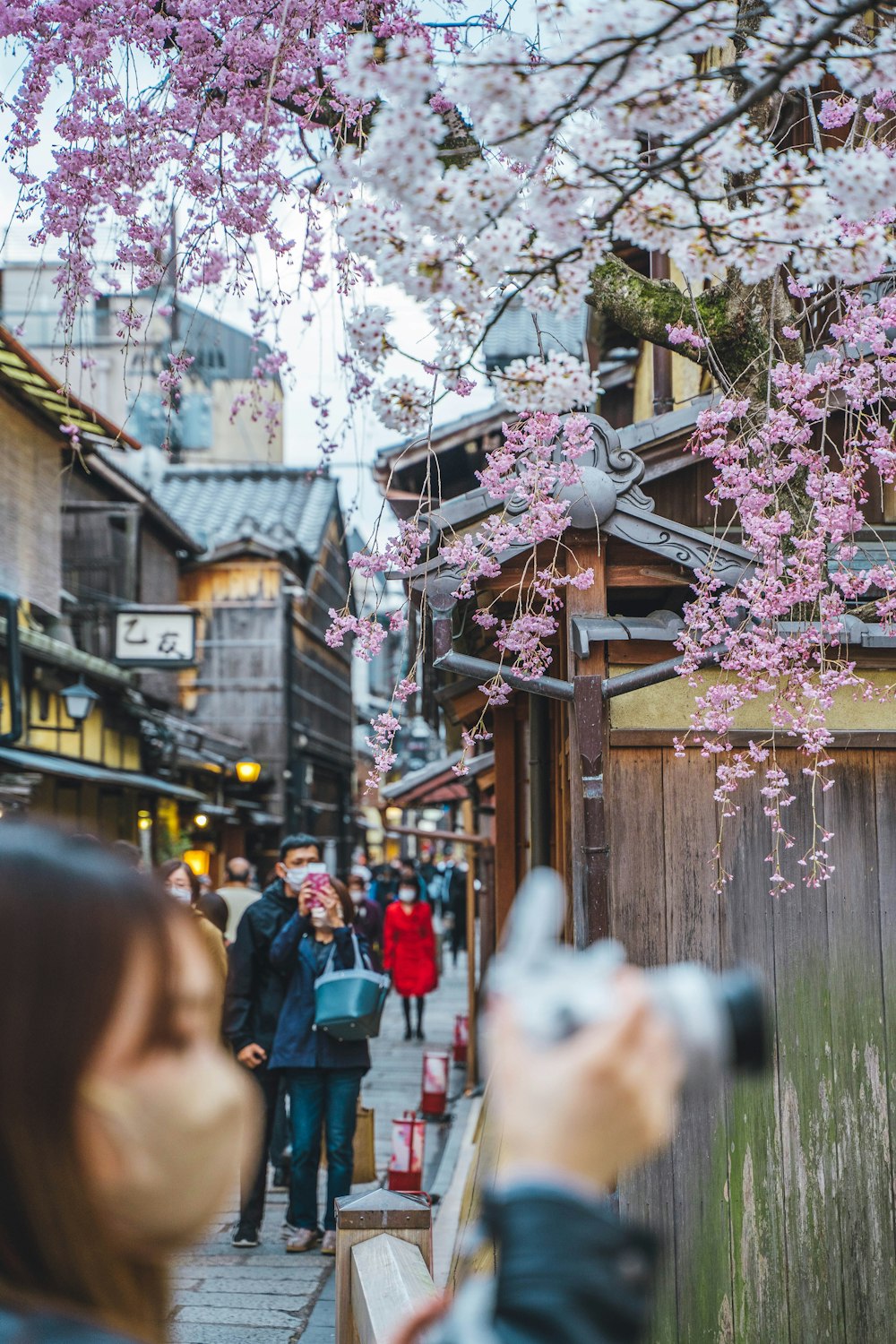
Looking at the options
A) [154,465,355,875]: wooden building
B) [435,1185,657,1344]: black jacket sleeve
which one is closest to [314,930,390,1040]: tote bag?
[435,1185,657,1344]: black jacket sleeve

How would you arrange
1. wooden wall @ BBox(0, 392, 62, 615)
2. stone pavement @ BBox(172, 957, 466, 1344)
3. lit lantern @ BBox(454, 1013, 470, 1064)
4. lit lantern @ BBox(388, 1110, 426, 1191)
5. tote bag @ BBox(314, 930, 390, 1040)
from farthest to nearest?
wooden wall @ BBox(0, 392, 62, 615), lit lantern @ BBox(454, 1013, 470, 1064), lit lantern @ BBox(388, 1110, 426, 1191), tote bag @ BBox(314, 930, 390, 1040), stone pavement @ BBox(172, 957, 466, 1344)

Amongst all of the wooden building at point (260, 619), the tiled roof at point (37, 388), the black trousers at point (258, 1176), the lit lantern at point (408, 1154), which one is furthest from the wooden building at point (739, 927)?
the wooden building at point (260, 619)

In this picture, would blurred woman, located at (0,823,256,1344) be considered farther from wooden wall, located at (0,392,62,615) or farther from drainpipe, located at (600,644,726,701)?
wooden wall, located at (0,392,62,615)

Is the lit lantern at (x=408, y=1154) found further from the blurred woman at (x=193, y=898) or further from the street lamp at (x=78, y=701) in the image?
the street lamp at (x=78, y=701)

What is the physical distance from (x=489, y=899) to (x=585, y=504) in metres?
9.65

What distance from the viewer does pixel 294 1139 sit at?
7.10 m

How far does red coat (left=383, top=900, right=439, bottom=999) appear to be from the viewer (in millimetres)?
15289

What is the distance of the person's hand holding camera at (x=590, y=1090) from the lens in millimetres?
1277

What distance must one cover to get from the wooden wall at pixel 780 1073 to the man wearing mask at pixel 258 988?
8.76ft

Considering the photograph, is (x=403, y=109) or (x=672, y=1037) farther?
(x=403, y=109)

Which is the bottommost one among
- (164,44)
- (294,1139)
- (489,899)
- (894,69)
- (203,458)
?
(294,1139)

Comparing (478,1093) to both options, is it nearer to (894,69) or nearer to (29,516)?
(29,516)

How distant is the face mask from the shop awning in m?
11.7

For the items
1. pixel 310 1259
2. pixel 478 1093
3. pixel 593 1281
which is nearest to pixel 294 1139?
pixel 310 1259
